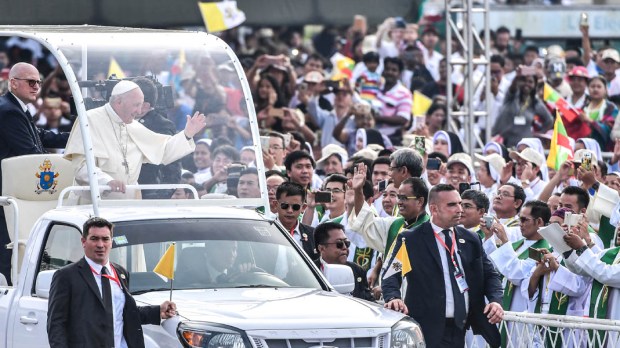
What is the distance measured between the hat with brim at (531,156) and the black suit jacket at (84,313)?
8.11m

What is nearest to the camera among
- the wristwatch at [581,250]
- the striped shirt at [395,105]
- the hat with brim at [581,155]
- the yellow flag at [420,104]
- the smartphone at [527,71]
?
the wristwatch at [581,250]

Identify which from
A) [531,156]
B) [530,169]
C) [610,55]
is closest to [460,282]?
[530,169]

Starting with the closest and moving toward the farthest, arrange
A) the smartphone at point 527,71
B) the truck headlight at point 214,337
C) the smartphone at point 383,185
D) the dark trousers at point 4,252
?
the truck headlight at point 214,337
the dark trousers at point 4,252
the smartphone at point 383,185
the smartphone at point 527,71

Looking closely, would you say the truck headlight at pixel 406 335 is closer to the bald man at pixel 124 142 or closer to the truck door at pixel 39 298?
the truck door at pixel 39 298

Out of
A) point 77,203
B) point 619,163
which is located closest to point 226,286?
point 77,203

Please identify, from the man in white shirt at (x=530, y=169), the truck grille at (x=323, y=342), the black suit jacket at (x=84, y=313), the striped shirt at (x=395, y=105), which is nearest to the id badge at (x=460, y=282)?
the truck grille at (x=323, y=342)

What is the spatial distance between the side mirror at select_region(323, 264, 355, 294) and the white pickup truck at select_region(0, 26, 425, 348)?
10 millimetres

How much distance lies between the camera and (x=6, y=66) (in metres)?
29.1

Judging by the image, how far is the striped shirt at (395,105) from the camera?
73.7 feet

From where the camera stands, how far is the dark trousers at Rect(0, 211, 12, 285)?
12.7m

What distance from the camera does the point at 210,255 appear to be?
1115 centimetres

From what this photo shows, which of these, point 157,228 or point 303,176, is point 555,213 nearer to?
point 303,176

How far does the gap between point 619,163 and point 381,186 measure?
3.86 m

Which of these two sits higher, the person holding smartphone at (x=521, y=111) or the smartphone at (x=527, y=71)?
the smartphone at (x=527, y=71)
